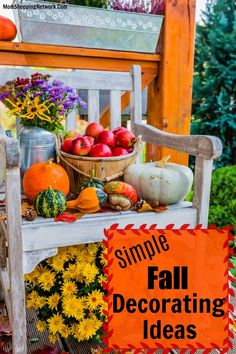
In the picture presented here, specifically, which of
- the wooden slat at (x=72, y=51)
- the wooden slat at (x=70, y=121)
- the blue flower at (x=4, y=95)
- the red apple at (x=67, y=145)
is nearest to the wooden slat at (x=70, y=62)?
the wooden slat at (x=72, y=51)

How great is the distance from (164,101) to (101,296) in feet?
3.32

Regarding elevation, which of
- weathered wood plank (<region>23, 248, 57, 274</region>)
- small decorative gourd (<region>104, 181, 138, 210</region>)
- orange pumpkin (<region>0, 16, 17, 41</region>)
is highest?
orange pumpkin (<region>0, 16, 17, 41</region>)

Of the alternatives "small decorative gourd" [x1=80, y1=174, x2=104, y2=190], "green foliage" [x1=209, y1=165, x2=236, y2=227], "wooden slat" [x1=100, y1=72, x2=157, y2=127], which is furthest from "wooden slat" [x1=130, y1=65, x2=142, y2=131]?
"green foliage" [x1=209, y1=165, x2=236, y2=227]

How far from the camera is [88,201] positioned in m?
1.01

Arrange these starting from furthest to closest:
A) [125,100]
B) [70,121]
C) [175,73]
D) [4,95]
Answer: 1. [125,100]
2. [175,73]
3. [70,121]
4. [4,95]

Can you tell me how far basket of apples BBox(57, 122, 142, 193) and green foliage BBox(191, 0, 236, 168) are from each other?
151 centimetres

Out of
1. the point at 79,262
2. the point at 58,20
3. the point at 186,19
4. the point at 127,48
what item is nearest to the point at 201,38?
the point at 186,19

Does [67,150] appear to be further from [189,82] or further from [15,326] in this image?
[189,82]

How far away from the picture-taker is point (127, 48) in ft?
5.58

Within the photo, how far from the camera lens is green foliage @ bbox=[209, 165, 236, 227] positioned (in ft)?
7.23

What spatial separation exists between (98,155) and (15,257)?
38cm

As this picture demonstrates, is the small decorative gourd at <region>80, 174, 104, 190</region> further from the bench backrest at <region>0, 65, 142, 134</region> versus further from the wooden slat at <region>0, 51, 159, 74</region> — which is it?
the wooden slat at <region>0, 51, 159, 74</region>

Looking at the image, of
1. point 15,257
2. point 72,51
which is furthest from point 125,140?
point 72,51

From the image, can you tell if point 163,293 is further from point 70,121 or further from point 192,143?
point 70,121
